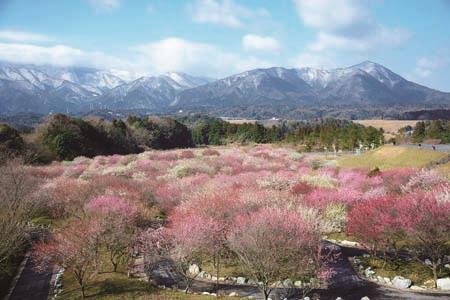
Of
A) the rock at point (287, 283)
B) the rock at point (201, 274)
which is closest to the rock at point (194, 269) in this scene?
the rock at point (201, 274)

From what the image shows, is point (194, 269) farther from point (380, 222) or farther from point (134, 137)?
point (134, 137)

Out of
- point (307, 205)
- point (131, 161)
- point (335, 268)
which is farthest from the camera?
point (131, 161)

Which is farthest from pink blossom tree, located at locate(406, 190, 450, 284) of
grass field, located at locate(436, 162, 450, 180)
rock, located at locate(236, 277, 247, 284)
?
grass field, located at locate(436, 162, 450, 180)

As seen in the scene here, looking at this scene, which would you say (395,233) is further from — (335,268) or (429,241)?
(335,268)

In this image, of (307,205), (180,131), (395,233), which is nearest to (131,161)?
(307,205)

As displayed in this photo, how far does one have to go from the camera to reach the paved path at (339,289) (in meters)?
18.3

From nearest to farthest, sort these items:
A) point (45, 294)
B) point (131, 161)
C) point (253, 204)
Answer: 1. point (45, 294)
2. point (253, 204)
3. point (131, 161)

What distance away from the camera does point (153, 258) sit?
21547mm

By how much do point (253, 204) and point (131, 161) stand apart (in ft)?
113

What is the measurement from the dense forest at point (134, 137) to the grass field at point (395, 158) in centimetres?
2676

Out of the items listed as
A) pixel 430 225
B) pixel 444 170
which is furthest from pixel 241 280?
pixel 444 170

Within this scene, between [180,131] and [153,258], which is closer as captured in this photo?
[153,258]

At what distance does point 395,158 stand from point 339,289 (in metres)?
33.1

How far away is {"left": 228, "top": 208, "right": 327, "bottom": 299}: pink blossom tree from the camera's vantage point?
1651 centimetres
